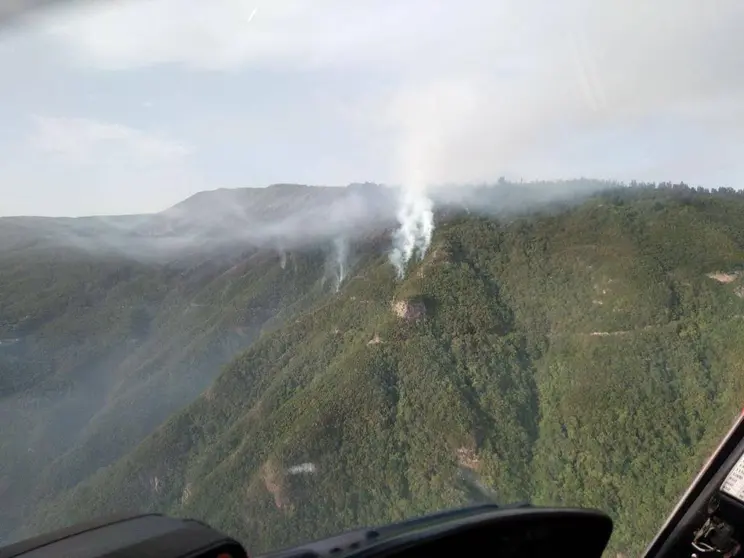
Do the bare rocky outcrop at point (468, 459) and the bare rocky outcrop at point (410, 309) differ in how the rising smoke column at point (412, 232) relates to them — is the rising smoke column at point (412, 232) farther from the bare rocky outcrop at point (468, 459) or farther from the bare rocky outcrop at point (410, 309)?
the bare rocky outcrop at point (468, 459)

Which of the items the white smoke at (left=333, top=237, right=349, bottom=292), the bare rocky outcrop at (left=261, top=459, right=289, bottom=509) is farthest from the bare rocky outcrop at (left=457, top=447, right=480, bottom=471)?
the white smoke at (left=333, top=237, right=349, bottom=292)

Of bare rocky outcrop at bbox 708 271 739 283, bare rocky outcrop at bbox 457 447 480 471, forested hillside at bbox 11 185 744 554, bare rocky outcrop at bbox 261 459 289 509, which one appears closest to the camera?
forested hillside at bbox 11 185 744 554

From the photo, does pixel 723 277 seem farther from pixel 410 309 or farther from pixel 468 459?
pixel 410 309

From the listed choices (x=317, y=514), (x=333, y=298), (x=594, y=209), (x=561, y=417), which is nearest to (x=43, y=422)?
(x=317, y=514)

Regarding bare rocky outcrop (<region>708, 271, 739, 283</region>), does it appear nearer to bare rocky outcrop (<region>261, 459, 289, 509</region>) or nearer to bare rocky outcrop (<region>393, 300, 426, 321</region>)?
bare rocky outcrop (<region>393, 300, 426, 321</region>)

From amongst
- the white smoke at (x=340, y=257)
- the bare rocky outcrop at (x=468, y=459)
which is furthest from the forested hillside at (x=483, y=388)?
the white smoke at (x=340, y=257)

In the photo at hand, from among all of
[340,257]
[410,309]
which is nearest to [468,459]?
[410,309]
